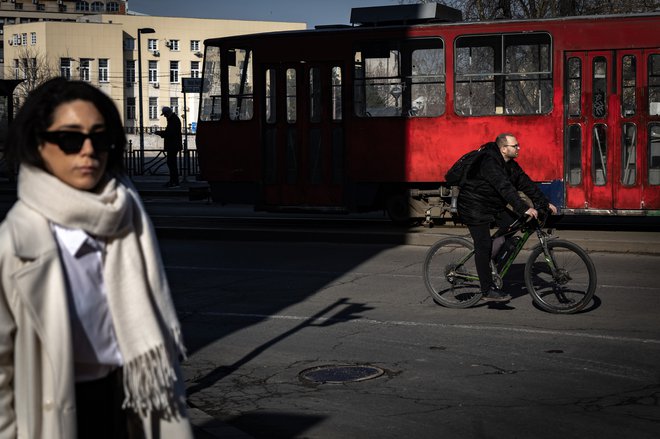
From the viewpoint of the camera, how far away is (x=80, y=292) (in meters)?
3.52

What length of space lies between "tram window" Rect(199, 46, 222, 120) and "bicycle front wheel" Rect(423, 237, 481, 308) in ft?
34.4

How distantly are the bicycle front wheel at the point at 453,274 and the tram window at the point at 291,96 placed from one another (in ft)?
29.8

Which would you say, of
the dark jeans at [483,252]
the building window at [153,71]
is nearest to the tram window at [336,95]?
the dark jeans at [483,252]

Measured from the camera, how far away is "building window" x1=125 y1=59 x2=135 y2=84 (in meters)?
129

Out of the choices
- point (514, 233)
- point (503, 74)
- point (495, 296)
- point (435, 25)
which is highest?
point (435, 25)

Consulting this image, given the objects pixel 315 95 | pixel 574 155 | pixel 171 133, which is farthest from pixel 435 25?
pixel 171 133

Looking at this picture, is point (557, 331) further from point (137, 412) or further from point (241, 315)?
point (137, 412)

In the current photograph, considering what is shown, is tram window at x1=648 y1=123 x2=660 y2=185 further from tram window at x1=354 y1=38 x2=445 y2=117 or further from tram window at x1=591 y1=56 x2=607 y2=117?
tram window at x1=354 y1=38 x2=445 y2=117

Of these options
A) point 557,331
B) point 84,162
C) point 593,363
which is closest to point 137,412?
point 84,162

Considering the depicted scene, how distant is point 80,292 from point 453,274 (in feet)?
27.6

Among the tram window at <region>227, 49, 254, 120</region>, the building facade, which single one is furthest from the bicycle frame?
the building facade

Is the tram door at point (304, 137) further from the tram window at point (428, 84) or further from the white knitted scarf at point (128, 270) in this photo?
the white knitted scarf at point (128, 270)

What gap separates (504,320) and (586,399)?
3.22m

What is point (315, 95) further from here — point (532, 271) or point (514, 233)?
point (532, 271)
